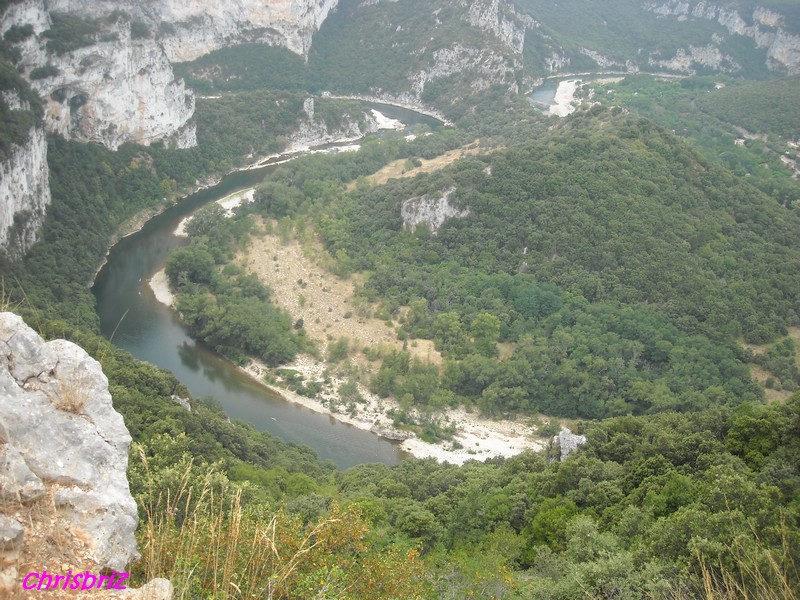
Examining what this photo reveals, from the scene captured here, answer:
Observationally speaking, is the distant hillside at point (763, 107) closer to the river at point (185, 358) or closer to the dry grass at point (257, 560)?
the river at point (185, 358)

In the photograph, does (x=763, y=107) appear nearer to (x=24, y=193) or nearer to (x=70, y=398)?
(x=24, y=193)

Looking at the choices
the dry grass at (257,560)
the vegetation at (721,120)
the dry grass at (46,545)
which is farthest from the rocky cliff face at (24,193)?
the vegetation at (721,120)

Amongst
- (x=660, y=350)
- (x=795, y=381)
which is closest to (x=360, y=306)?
(x=660, y=350)

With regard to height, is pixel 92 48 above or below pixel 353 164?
above

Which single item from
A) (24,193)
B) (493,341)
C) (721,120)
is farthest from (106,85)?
(721,120)

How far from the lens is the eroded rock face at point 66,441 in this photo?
761 cm

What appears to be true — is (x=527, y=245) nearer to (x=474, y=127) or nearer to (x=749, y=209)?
(x=749, y=209)

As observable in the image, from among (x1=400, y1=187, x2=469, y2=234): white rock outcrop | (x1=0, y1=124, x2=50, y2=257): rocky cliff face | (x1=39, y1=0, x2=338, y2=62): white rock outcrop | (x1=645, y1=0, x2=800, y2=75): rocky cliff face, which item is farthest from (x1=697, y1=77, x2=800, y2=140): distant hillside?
(x1=0, y1=124, x2=50, y2=257): rocky cliff face

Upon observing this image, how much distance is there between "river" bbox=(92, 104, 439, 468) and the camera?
36.1 m

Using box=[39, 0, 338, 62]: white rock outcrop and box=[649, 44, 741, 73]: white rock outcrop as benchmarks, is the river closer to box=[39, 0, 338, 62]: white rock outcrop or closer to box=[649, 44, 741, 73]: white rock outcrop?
box=[39, 0, 338, 62]: white rock outcrop

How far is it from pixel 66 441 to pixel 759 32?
145010 mm

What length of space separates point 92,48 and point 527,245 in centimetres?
4285

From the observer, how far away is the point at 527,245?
46.8m

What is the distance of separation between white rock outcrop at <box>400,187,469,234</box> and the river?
1843 centimetres
